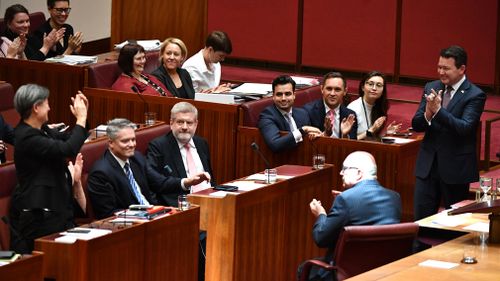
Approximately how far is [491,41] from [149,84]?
11.5 ft

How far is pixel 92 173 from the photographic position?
6.43 m

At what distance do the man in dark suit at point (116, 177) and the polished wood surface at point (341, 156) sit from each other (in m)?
1.38

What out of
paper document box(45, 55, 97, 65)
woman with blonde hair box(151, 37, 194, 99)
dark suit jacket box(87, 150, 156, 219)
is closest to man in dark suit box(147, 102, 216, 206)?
dark suit jacket box(87, 150, 156, 219)

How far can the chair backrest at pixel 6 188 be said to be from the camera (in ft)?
19.4

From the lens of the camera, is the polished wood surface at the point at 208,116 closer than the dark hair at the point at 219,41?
Yes

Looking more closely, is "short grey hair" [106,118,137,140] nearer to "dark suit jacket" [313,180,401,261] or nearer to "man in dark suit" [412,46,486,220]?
"dark suit jacket" [313,180,401,261]

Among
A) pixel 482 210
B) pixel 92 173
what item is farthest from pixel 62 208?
pixel 482 210

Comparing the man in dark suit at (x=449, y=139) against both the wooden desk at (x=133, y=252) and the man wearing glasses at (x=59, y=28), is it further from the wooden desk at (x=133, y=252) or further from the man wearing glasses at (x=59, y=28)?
the man wearing glasses at (x=59, y=28)

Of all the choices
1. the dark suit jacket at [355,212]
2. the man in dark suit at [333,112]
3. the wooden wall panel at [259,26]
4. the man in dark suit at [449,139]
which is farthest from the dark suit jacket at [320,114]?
the wooden wall panel at [259,26]

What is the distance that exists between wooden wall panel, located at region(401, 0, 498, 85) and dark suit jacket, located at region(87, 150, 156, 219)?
16.0ft

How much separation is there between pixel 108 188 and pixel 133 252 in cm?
71

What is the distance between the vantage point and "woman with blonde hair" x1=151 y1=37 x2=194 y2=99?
8.45 m

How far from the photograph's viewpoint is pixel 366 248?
556 cm

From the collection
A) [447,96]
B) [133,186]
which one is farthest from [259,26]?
[133,186]
